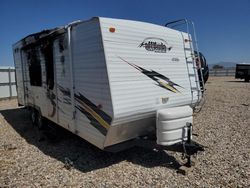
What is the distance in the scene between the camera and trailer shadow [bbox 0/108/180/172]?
4375 mm

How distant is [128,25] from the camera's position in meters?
4.04

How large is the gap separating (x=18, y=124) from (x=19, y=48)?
250 centimetres

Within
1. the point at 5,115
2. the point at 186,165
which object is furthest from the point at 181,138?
the point at 5,115

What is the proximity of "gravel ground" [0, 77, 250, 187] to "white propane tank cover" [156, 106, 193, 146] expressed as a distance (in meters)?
0.51

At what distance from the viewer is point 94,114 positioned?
404 centimetres

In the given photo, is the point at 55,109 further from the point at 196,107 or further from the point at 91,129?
the point at 196,107

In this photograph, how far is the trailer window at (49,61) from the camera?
17.6 feet

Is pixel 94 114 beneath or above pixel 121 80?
beneath

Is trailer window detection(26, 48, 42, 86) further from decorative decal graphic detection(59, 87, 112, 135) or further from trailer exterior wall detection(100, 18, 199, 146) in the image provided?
trailer exterior wall detection(100, 18, 199, 146)

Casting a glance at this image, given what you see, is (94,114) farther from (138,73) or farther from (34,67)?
(34,67)

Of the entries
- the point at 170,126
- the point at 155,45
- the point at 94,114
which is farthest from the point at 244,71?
the point at 94,114

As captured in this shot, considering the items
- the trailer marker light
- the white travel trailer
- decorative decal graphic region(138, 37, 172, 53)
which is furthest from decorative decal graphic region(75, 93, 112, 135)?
decorative decal graphic region(138, 37, 172, 53)

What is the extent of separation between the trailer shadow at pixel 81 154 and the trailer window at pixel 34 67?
54.9 inches

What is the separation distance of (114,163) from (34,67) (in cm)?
379
